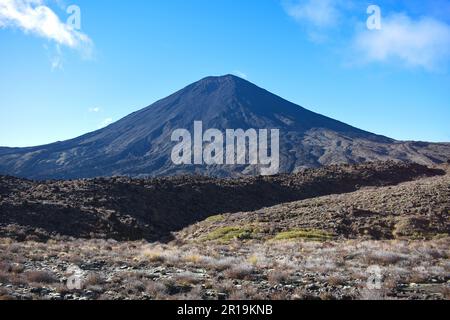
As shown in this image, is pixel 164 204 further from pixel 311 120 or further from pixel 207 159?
pixel 311 120

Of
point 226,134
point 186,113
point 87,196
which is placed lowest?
point 87,196

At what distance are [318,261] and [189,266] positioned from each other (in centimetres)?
451

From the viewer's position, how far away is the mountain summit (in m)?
128

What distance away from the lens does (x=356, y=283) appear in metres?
12.4

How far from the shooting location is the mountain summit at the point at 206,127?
12769 cm

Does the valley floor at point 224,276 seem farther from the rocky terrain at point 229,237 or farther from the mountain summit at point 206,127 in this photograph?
the mountain summit at point 206,127

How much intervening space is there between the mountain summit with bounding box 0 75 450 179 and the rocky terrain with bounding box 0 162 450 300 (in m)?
68.8

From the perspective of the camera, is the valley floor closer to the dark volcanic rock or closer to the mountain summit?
the dark volcanic rock

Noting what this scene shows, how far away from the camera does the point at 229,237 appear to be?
95.2 ft

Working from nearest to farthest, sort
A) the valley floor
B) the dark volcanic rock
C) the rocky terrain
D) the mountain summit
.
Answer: the valley floor < the rocky terrain < the dark volcanic rock < the mountain summit

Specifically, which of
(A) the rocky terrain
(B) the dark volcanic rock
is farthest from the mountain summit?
(A) the rocky terrain

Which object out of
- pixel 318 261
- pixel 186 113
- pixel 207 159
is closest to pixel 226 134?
pixel 207 159

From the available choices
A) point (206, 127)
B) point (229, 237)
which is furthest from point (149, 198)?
point (206, 127)

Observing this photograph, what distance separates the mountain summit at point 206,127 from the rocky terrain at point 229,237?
68768 millimetres
